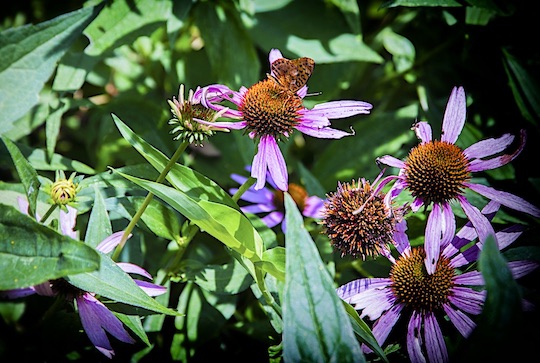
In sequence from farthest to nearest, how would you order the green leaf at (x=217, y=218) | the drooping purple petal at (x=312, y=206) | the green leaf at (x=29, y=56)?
the drooping purple petal at (x=312, y=206), the green leaf at (x=29, y=56), the green leaf at (x=217, y=218)

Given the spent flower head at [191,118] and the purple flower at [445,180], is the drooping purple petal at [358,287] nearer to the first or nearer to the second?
the purple flower at [445,180]

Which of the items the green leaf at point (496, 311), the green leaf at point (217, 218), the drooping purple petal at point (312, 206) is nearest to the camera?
the green leaf at point (496, 311)

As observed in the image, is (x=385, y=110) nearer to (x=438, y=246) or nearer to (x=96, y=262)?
(x=438, y=246)

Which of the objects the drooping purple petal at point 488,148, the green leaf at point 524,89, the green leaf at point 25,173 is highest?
the green leaf at point 524,89

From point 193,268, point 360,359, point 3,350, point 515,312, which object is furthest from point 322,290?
point 3,350

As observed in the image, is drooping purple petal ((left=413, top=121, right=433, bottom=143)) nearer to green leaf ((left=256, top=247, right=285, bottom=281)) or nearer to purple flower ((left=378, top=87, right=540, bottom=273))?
purple flower ((left=378, top=87, right=540, bottom=273))

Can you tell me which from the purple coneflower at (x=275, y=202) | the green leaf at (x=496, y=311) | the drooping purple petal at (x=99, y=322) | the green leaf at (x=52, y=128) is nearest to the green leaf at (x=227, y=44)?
the purple coneflower at (x=275, y=202)

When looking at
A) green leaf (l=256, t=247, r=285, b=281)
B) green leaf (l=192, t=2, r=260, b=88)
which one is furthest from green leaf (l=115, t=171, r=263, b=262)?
green leaf (l=192, t=2, r=260, b=88)
